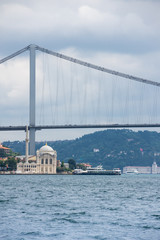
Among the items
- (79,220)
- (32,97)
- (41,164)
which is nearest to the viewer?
(79,220)

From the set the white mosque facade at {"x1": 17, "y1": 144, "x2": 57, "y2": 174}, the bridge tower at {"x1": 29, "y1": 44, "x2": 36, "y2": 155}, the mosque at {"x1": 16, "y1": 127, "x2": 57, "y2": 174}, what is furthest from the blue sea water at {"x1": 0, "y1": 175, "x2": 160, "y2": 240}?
the white mosque facade at {"x1": 17, "y1": 144, "x2": 57, "y2": 174}

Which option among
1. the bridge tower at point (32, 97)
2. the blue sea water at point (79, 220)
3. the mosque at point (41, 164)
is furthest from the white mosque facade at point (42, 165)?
the blue sea water at point (79, 220)

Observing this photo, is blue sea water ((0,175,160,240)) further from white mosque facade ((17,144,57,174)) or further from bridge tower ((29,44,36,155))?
white mosque facade ((17,144,57,174))

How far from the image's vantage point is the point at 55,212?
1169 inches

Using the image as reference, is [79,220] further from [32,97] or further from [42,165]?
[42,165]

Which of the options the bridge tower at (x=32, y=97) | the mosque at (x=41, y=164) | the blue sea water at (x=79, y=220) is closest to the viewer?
the blue sea water at (x=79, y=220)

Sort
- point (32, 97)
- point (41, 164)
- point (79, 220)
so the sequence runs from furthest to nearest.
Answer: point (41, 164), point (32, 97), point (79, 220)

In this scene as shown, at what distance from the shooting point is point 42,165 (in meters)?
168

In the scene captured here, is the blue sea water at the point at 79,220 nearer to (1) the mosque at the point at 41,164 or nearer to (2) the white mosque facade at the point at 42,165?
(1) the mosque at the point at 41,164

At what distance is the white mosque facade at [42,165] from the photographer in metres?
160

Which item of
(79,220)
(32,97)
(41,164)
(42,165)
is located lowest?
(79,220)

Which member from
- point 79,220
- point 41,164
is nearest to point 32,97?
point 41,164

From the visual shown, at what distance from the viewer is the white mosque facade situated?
523ft

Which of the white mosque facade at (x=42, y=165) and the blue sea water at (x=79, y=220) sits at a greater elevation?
the white mosque facade at (x=42, y=165)
